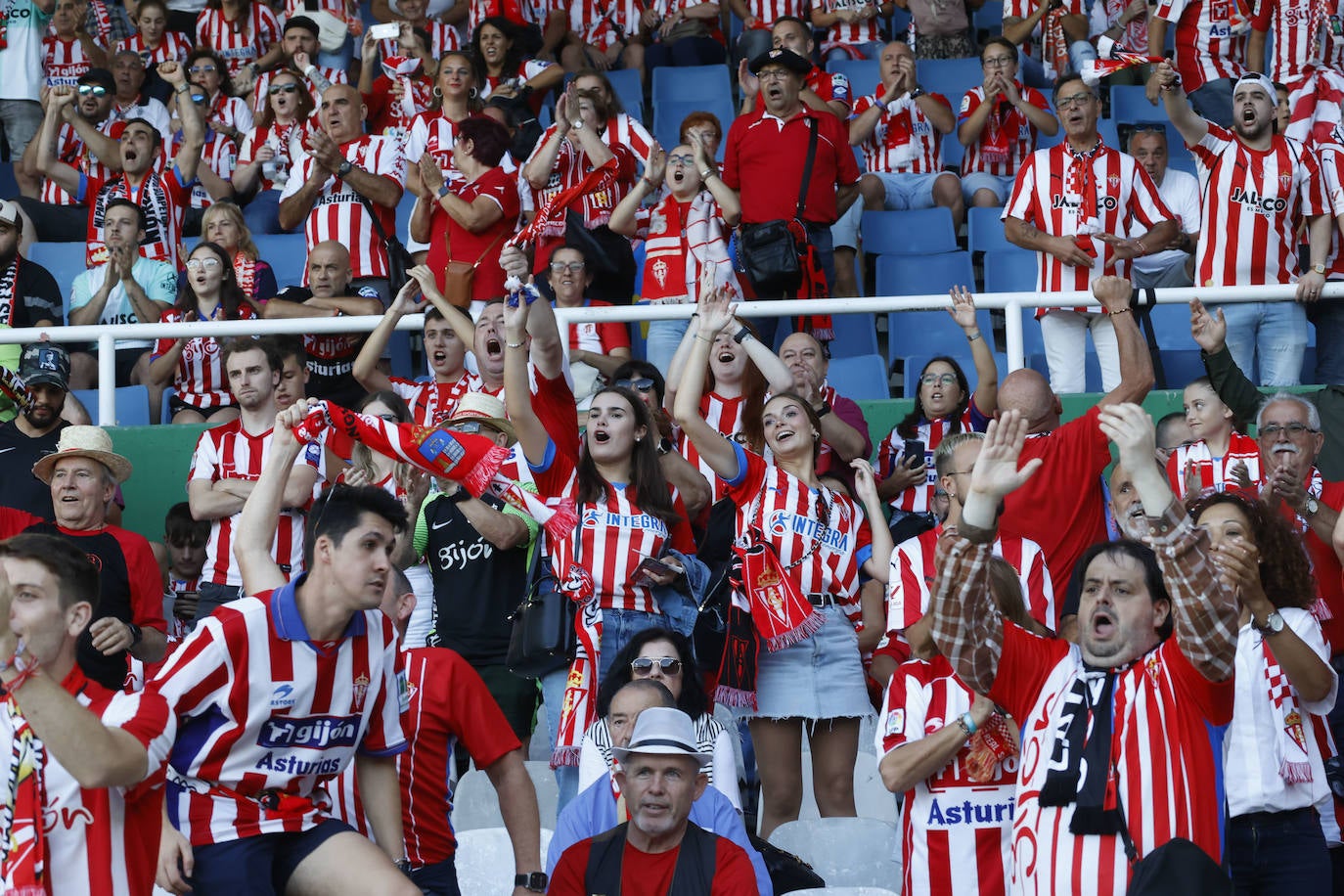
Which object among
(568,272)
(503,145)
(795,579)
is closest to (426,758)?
(795,579)

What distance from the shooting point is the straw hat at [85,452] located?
6613 mm

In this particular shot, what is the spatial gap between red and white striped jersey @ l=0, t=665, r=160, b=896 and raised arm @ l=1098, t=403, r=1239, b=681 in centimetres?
222

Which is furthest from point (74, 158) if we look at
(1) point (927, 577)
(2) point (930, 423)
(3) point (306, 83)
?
(1) point (927, 577)

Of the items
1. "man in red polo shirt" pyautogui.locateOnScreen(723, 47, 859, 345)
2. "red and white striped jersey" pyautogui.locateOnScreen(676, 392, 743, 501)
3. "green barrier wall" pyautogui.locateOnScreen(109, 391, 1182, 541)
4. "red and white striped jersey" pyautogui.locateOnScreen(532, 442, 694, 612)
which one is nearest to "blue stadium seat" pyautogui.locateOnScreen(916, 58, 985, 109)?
"man in red polo shirt" pyautogui.locateOnScreen(723, 47, 859, 345)

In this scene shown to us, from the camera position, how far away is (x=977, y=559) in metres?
3.99

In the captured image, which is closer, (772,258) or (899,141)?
(772,258)

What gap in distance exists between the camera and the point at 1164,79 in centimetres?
871

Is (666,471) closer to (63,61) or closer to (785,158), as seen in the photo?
(785,158)

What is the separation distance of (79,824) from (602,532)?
241cm

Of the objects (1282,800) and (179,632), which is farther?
(179,632)

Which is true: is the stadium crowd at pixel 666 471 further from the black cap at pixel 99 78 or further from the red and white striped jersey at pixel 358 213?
the black cap at pixel 99 78

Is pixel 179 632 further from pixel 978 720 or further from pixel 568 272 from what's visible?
pixel 978 720

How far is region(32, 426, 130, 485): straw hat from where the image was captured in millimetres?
6613

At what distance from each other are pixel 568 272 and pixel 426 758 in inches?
139
